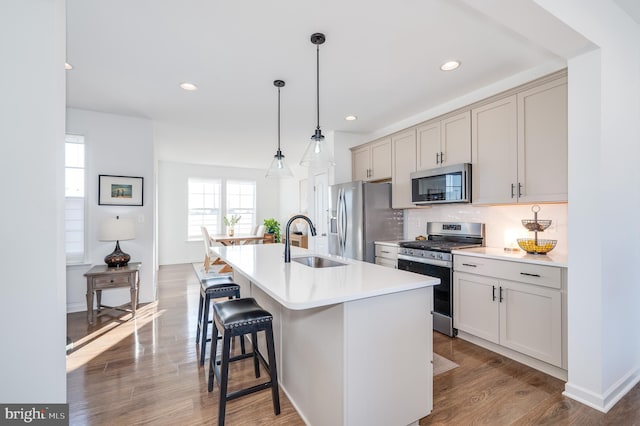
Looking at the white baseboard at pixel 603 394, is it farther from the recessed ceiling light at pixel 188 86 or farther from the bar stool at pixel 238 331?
the recessed ceiling light at pixel 188 86

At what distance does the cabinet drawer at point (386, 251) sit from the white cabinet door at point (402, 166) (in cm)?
59

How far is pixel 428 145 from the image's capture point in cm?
349

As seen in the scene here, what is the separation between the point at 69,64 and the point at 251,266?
7.84 ft

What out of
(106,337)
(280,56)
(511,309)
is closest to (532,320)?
(511,309)

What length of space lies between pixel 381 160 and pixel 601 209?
2621mm

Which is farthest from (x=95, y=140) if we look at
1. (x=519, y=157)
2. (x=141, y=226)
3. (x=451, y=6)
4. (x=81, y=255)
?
(x=519, y=157)

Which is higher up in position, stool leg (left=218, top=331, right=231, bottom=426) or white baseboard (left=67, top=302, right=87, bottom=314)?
stool leg (left=218, top=331, right=231, bottom=426)

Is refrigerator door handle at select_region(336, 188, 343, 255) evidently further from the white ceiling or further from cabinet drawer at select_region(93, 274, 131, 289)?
cabinet drawer at select_region(93, 274, 131, 289)

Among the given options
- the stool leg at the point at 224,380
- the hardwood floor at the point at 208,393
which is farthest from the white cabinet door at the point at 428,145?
the stool leg at the point at 224,380

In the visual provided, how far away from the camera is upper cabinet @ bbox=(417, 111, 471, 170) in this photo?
307cm

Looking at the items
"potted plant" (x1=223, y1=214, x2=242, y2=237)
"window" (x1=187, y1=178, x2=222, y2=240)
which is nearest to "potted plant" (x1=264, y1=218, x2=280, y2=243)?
"potted plant" (x1=223, y1=214, x2=242, y2=237)

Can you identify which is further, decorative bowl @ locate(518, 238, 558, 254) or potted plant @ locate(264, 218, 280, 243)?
potted plant @ locate(264, 218, 280, 243)

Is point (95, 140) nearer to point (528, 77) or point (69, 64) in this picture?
point (69, 64)

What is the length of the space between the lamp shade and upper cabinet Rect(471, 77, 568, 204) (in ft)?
13.1
